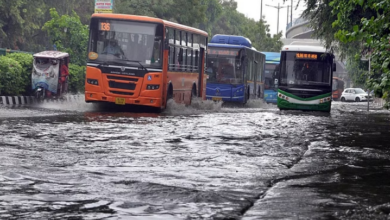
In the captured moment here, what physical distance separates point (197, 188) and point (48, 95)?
69.9 feet

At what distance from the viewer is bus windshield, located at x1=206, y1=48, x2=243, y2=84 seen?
35844 millimetres

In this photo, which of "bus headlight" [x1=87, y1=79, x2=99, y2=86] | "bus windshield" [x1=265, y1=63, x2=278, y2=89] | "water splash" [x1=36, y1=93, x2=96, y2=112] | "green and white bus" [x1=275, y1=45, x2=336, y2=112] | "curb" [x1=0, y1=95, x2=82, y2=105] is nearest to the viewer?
"bus headlight" [x1=87, y1=79, x2=99, y2=86]

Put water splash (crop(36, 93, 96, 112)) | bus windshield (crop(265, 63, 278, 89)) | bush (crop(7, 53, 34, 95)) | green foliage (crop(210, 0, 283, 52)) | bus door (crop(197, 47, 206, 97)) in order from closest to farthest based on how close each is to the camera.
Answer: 1. water splash (crop(36, 93, 96, 112))
2. bush (crop(7, 53, 34, 95))
3. bus door (crop(197, 47, 206, 97))
4. bus windshield (crop(265, 63, 278, 89))
5. green foliage (crop(210, 0, 283, 52))

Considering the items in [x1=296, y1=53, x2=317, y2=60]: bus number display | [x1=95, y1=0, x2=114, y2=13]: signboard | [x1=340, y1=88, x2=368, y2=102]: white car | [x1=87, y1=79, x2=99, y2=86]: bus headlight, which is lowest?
[x1=340, y1=88, x2=368, y2=102]: white car

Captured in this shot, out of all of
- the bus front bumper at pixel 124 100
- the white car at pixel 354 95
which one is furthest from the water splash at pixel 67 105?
the white car at pixel 354 95

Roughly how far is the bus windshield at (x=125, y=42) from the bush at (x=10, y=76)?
14.3 feet

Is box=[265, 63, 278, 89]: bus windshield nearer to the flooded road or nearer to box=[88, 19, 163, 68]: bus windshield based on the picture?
box=[88, 19, 163, 68]: bus windshield

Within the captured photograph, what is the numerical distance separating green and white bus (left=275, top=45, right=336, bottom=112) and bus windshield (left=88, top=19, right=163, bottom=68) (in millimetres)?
9414

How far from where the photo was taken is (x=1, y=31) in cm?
4500

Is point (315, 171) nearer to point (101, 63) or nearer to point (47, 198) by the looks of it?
point (47, 198)

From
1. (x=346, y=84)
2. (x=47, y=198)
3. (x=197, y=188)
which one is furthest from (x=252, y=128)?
(x=346, y=84)

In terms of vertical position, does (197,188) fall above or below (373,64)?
below

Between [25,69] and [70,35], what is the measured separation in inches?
397

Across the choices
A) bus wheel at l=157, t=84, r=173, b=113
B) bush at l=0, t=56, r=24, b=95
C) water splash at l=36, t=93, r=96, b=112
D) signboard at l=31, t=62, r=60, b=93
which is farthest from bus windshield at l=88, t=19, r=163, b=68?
signboard at l=31, t=62, r=60, b=93
